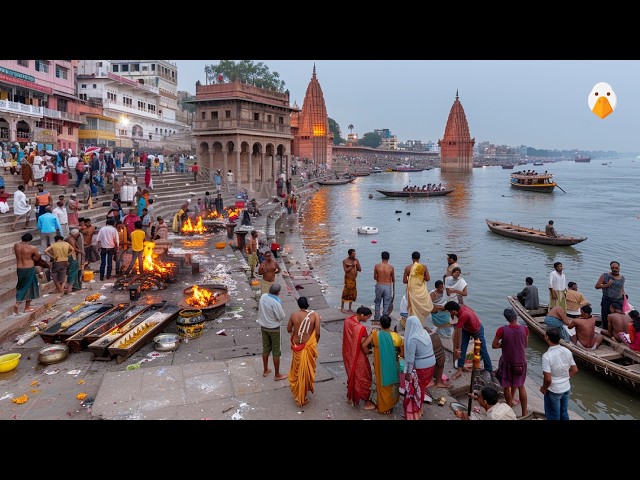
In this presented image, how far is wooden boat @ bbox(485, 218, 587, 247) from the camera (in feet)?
77.8

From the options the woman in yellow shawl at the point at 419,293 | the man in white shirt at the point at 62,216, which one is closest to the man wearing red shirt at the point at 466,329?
the woman in yellow shawl at the point at 419,293

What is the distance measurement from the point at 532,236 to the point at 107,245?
22.1 metres

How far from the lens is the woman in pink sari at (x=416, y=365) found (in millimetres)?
5430

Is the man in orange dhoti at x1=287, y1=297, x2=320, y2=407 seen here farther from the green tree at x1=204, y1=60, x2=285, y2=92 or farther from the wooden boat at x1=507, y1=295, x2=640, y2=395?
the green tree at x1=204, y1=60, x2=285, y2=92

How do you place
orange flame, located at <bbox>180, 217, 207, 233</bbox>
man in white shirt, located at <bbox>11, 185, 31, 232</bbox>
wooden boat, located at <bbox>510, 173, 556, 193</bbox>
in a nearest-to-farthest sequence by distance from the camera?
man in white shirt, located at <bbox>11, 185, 31, 232</bbox> < orange flame, located at <bbox>180, 217, 207, 233</bbox> < wooden boat, located at <bbox>510, 173, 556, 193</bbox>

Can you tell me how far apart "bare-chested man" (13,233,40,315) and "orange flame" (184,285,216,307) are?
2800mm

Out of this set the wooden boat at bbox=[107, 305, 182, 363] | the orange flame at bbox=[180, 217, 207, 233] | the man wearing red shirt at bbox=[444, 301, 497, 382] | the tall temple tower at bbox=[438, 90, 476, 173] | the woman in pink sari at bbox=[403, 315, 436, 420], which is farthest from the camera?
the tall temple tower at bbox=[438, 90, 476, 173]

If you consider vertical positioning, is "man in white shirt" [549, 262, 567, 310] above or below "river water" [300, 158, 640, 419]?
above

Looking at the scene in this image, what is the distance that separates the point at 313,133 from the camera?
309 feet

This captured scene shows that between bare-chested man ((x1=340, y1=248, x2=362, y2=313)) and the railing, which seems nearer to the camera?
bare-chested man ((x1=340, y1=248, x2=362, y2=313))

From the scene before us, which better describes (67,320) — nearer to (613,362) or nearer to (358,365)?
(358,365)

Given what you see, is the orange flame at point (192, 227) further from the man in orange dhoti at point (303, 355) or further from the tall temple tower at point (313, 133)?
the tall temple tower at point (313, 133)

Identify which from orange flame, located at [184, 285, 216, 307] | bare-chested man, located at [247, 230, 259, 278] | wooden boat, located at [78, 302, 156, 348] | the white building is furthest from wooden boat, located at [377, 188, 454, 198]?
wooden boat, located at [78, 302, 156, 348]

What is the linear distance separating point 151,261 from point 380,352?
7.53m
